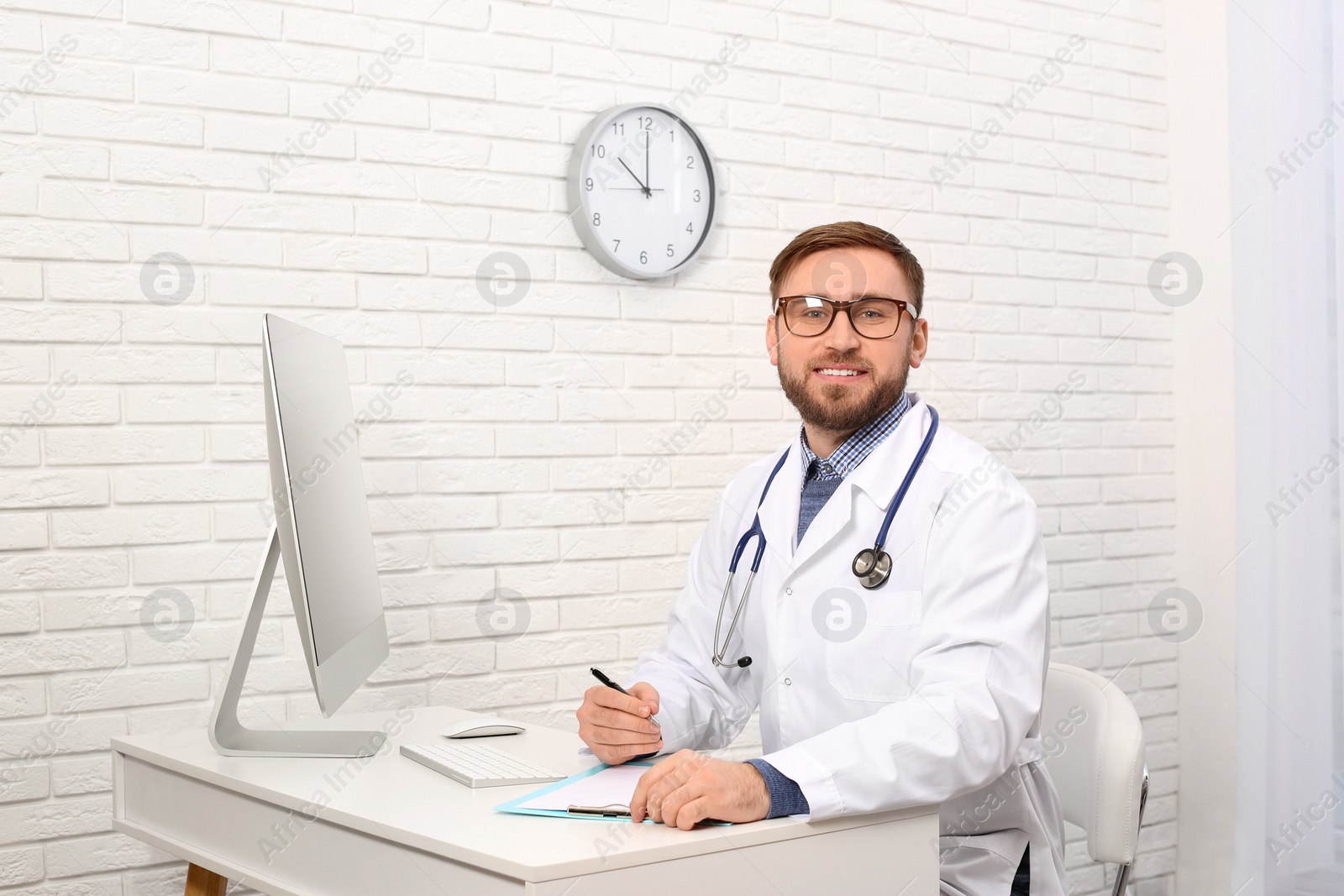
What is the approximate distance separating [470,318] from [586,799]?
4.43ft

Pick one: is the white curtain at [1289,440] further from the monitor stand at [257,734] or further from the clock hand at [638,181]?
the monitor stand at [257,734]

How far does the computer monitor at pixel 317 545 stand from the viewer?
1545 mm

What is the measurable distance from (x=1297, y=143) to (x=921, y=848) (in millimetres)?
2421

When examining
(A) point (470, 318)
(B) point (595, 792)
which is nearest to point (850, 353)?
(B) point (595, 792)

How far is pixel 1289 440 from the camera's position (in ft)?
10.1

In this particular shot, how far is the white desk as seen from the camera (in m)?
1.24

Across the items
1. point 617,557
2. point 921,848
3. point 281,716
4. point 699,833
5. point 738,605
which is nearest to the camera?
point 699,833

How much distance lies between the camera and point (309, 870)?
4.99ft

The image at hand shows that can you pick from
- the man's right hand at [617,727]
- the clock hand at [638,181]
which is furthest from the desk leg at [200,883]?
the clock hand at [638,181]

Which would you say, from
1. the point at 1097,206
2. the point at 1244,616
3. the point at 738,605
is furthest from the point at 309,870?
the point at 1097,206

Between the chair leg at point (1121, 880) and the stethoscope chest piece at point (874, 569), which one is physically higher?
the stethoscope chest piece at point (874, 569)

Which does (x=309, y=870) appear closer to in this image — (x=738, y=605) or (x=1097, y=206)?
(x=738, y=605)

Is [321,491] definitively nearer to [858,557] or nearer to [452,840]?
[452,840]

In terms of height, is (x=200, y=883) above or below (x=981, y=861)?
below
